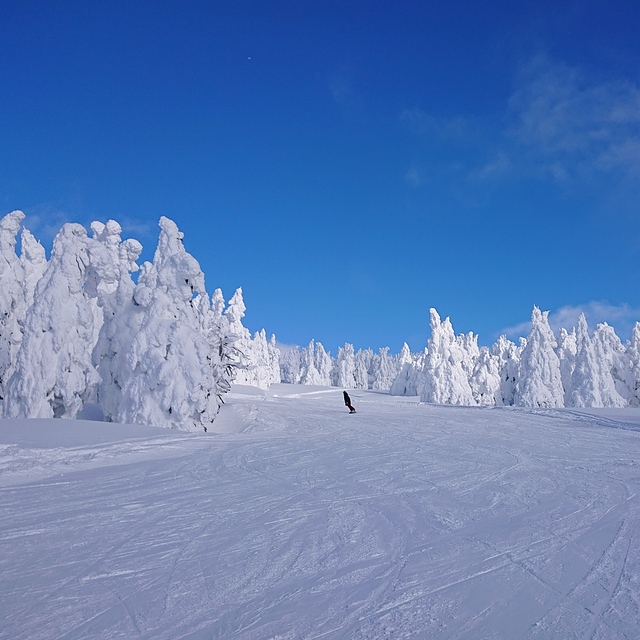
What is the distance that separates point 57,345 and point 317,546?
18105 millimetres

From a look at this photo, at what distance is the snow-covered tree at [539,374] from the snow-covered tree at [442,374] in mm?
17853

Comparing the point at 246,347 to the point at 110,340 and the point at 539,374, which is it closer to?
the point at 539,374

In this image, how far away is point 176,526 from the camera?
6.70 m

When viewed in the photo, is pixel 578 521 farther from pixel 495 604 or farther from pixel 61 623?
pixel 61 623

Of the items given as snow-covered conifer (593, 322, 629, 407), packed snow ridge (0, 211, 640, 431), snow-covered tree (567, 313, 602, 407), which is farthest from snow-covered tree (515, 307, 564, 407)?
packed snow ridge (0, 211, 640, 431)

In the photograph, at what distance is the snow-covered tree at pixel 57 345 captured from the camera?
19641 mm

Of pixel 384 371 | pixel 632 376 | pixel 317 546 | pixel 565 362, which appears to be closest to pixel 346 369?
pixel 384 371

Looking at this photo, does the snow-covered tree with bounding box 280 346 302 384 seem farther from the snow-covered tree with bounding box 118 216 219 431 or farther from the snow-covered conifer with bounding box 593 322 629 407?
the snow-covered tree with bounding box 118 216 219 431

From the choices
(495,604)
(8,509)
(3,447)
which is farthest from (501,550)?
(3,447)

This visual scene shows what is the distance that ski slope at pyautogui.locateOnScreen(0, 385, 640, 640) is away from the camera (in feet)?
13.2

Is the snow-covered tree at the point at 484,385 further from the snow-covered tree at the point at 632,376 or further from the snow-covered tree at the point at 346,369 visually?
the snow-covered tree at the point at 346,369

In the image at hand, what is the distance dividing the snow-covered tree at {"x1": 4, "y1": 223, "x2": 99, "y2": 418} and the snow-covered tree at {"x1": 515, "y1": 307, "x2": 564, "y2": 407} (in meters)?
36.9

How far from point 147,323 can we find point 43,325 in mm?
4484

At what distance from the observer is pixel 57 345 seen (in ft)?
66.2
